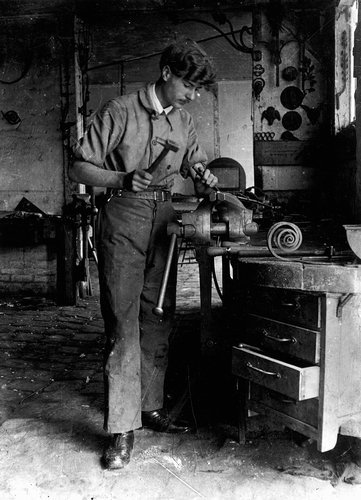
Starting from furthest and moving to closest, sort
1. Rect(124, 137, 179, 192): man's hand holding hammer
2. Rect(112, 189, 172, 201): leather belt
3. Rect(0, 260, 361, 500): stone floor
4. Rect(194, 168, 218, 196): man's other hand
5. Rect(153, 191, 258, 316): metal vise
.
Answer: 1. Rect(194, 168, 218, 196): man's other hand
2. Rect(112, 189, 172, 201): leather belt
3. Rect(153, 191, 258, 316): metal vise
4. Rect(124, 137, 179, 192): man's hand holding hammer
5. Rect(0, 260, 361, 500): stone floor

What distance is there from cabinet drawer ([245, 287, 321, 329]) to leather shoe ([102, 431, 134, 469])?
0.88 m

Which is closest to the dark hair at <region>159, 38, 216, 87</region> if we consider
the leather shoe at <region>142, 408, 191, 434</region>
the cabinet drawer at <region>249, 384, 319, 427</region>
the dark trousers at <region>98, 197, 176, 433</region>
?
the dark trousers at <region>98, 197, 176, 433</region>

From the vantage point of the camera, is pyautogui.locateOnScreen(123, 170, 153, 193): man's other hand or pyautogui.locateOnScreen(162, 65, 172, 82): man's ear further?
pyautogui.locateOnScreen(162, 65, 172, 82): man's ear

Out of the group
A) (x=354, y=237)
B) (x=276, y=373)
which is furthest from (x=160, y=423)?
(x=354, y=237)

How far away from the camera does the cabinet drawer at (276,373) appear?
6.42ft

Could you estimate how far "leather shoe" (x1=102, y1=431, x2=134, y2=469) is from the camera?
7.77ft

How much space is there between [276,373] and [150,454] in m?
0.87

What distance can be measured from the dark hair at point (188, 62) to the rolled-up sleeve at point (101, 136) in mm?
344

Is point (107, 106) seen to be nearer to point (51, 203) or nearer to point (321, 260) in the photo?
point (321, 260)

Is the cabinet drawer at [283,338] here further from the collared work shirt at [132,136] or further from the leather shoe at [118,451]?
the collared work shirt at [132,136]

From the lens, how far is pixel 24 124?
649 centimetres

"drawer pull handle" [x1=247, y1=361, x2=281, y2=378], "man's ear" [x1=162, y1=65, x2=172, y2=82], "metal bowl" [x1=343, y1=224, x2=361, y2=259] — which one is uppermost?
"man's ear" [x1=162, y1=65, x2=172, y2=82]

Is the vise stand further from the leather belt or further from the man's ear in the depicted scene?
the man's ear

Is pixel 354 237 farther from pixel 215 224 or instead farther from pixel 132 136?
pixel 132 136
